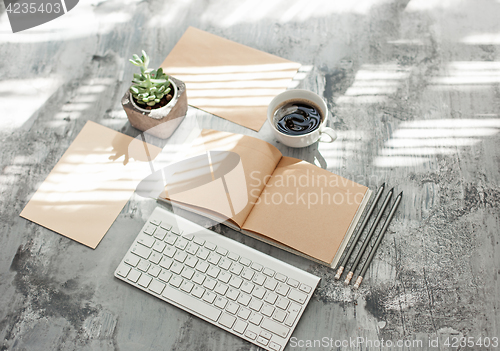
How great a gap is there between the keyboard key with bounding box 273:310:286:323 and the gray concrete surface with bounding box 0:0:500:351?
0.13 feet

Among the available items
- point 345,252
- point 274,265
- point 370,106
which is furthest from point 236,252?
point 370,106

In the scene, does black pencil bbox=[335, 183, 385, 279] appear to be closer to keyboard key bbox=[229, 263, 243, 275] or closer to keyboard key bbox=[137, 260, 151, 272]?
keyboard key bbox=[229, 263, 243, 275]

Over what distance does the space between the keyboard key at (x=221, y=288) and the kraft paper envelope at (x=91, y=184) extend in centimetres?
30

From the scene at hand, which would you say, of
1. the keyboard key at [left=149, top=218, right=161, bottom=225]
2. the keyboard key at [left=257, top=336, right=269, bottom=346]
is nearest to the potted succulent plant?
the keyboard key at [left=149, top=218, right=161, bottom=225]

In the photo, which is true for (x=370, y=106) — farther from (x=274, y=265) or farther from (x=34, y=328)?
(x=34, y=328)

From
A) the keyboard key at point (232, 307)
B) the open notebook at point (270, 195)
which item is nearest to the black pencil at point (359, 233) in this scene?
the open notebook at point (270, 195)

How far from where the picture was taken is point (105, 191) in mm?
936

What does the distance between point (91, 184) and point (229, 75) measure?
464 millimetres

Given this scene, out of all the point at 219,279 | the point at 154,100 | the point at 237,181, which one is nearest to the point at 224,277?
the point at 219,279

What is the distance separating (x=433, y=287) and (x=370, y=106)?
0.46 m

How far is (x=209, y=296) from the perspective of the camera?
810 mm

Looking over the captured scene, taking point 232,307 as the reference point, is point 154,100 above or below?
above

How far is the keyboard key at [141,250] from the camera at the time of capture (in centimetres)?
85

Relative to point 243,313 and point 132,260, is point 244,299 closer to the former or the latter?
point 243,313
